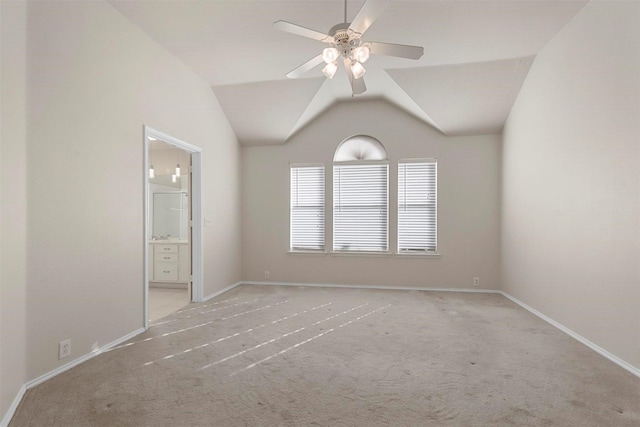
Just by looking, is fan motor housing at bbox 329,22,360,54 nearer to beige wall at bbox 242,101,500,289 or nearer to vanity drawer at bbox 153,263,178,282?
beige wall at bbox 242,101,500,289

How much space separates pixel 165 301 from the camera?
4.90 m

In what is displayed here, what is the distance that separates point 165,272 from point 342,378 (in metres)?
4.34

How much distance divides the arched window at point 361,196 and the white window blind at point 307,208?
26 cm

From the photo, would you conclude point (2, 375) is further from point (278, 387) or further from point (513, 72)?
point (513, 72)

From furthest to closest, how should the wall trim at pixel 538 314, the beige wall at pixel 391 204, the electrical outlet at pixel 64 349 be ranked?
the beige wall at pixel 391 204, the wall trim at pixel 538 314, the electrical outlet at pixel 64 349

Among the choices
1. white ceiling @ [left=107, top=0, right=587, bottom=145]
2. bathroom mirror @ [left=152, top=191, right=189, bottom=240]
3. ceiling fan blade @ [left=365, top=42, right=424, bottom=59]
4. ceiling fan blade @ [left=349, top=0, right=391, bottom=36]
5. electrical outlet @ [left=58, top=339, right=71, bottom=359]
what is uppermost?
white ceiling @ [left=107, top=0, right=587, bottom=145]

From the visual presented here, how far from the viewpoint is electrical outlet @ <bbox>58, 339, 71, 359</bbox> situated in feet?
8.45

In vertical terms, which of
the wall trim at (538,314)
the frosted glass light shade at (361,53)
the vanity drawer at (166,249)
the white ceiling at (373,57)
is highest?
the white ceiling at (373,57)

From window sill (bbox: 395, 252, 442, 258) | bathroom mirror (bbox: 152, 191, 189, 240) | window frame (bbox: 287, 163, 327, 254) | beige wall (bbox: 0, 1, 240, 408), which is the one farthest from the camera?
bathroom mirror (bbox: 152, 191, 189, 240)

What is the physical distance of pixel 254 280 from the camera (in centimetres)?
606

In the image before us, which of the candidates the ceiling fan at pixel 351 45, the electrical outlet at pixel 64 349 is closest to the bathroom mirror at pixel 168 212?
the electrical outlet at pixel 64 349

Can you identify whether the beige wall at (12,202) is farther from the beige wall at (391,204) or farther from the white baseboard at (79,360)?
the beige wall at (391,204)

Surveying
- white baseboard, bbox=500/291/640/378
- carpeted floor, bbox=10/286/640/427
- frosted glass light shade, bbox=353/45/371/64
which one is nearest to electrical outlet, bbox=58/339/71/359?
carpeted floor, bbox=10/286/640/427

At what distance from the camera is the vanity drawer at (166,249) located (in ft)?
18.7
